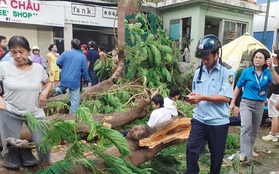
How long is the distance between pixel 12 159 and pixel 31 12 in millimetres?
11027

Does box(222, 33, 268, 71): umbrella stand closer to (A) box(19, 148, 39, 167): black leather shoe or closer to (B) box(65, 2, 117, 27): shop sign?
(B) box(65, 2, 117, 27): shop sign

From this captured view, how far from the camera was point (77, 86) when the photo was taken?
5.74 meters

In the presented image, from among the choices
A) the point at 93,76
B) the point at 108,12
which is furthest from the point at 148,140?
the point at 108,12

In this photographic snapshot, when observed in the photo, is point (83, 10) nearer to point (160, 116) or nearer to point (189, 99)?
point (160, 116)

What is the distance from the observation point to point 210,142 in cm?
288

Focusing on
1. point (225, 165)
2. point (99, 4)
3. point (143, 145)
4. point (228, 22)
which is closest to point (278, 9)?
point (228, 22)

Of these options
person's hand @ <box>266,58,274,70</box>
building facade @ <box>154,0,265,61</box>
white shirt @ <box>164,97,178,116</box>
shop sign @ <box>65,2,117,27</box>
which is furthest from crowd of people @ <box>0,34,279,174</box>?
shop sign @ <box>65,2,117,27</box>

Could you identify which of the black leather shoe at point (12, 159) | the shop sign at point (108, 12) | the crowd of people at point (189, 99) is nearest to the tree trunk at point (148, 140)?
the crowd of people at point (189, 99)

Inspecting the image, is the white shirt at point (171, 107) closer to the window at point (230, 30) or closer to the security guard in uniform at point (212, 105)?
the security guard in uniform at point (212, 105)

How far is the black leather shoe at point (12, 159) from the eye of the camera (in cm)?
222

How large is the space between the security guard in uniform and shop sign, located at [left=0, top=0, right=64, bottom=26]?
10.9 metres

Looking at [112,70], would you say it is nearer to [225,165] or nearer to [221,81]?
[225,165]

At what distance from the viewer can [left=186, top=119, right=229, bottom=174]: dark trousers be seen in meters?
2.82

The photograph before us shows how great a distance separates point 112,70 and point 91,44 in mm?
1441
